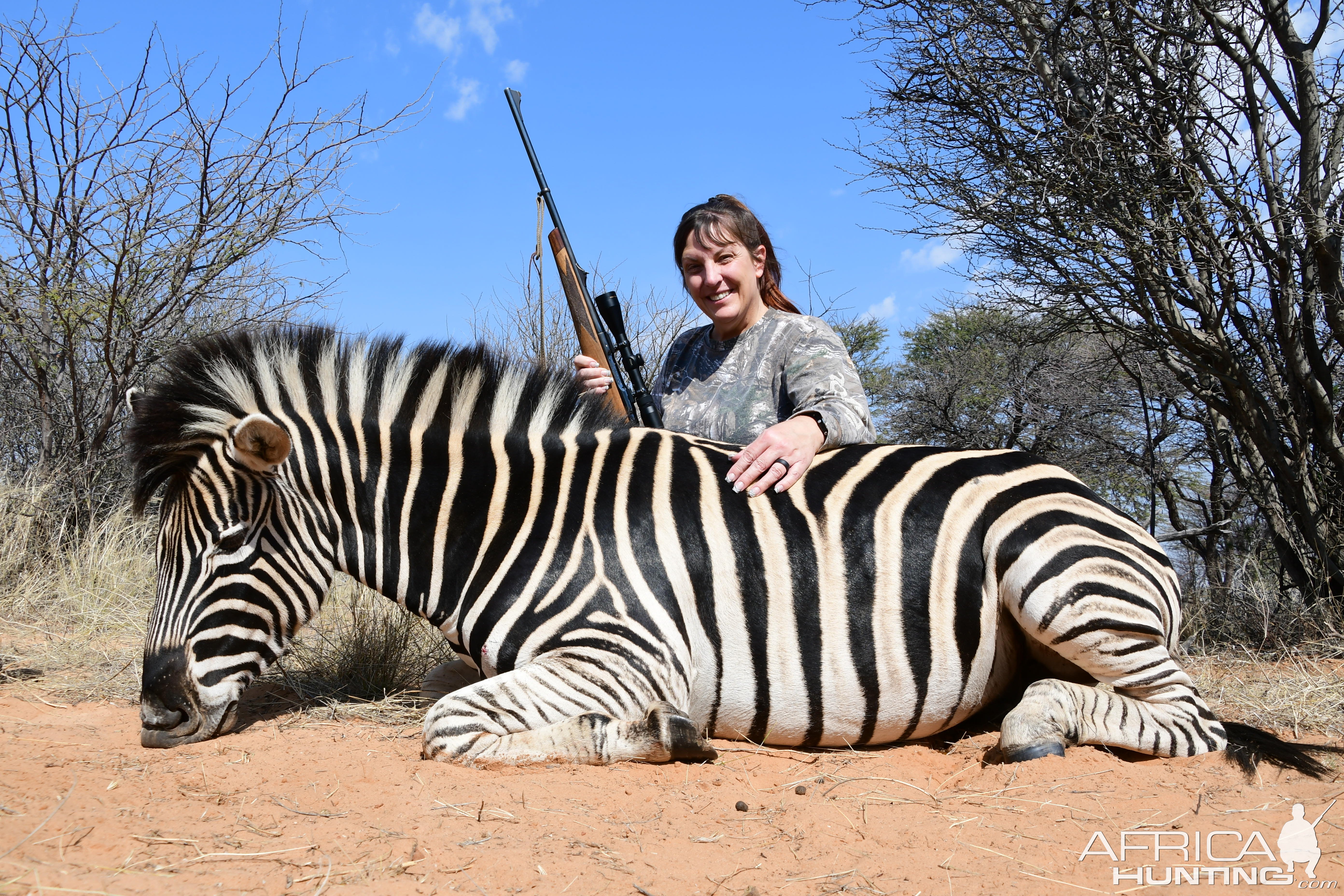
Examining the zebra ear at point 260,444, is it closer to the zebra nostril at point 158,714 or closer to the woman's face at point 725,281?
the zebra nostril at point 158,714

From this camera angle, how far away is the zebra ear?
3102 mm

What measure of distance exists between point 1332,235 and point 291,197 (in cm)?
691

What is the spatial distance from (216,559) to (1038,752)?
296 cm

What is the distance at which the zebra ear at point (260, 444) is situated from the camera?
310 cm

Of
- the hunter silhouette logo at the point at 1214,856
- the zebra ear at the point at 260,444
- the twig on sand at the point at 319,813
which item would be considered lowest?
the twig on sand at the point at 319,813

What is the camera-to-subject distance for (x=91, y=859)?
206 centimetres

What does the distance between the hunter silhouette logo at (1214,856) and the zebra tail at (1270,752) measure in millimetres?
401

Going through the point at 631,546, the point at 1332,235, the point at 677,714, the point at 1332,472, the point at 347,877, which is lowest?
the point at 347,877

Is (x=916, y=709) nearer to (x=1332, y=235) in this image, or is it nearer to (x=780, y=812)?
(x=780, y=812)

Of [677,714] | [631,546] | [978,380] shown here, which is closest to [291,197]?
[631,546]

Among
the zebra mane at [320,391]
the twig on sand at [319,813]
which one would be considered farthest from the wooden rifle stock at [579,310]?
the twig on sand at [319,813]

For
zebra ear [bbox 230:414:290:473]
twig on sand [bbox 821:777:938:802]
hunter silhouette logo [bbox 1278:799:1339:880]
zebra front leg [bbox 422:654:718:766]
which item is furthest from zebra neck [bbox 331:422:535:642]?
hunter silhouette logo [bbox 1278:799:1339:880]

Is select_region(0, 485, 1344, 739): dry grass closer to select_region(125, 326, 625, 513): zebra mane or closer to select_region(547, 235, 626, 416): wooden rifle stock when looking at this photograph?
select_region(125, 326, 625, 513): zebra mane

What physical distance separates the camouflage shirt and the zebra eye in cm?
189
